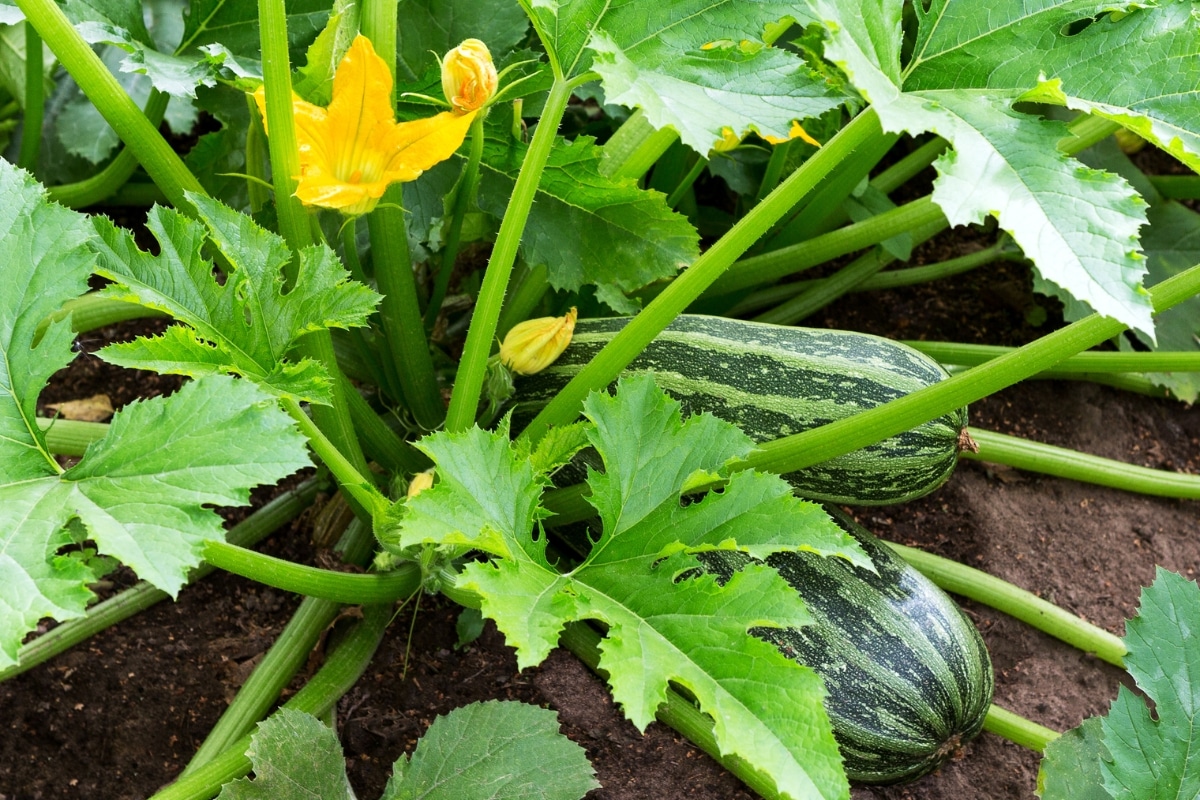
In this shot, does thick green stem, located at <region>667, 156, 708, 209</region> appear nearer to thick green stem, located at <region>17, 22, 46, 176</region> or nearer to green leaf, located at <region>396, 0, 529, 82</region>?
green leaf, located at <region>396, 0, 529, 82</region>

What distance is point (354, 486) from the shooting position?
1.37 meters

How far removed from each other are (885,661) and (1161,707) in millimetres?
409

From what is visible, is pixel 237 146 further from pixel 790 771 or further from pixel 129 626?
pixel 790 771

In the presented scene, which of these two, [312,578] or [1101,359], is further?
[1101,359]

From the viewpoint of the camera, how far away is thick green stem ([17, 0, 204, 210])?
138 cm

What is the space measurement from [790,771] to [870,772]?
0.71m

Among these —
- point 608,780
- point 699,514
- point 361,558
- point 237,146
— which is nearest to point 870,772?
point 608,780

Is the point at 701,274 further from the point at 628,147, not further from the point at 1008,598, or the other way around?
the point at 1008,598

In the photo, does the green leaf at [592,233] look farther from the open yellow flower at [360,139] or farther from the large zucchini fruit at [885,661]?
the large zucchini fruit at [885,661]

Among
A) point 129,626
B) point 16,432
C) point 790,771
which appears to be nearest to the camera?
point 790,771

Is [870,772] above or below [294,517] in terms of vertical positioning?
below

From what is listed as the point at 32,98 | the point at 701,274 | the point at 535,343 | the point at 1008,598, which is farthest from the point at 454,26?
the point at 1008,598

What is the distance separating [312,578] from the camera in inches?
56.8

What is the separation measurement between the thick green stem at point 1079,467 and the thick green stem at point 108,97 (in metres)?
1.48
